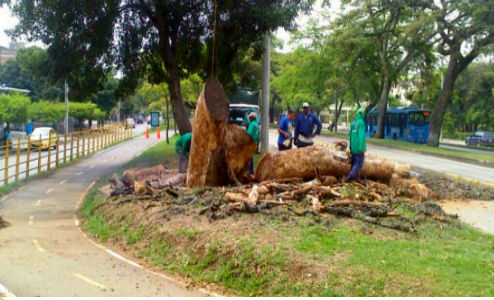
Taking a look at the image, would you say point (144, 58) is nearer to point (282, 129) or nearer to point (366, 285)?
point (282, 129)

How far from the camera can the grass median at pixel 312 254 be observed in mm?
5223

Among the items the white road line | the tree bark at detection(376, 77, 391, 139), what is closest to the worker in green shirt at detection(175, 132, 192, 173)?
the white road line

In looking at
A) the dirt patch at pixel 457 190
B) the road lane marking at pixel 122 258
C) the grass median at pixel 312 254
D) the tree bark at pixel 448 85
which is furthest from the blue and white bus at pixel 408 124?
the road lane marking at pixel 122 258

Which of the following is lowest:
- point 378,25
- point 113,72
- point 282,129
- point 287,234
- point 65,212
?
point 65,212

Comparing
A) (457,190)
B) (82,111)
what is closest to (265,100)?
(457,190)

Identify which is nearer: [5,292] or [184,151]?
[5,292]

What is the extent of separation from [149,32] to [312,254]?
15500 millimetres

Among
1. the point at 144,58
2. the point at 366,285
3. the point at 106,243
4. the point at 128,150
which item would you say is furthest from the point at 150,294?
the point at 128,150

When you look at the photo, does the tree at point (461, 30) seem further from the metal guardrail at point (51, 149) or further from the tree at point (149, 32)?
the metal guardrail at point (51, 149)

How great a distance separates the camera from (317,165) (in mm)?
10109

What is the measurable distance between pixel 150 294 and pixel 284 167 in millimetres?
4869

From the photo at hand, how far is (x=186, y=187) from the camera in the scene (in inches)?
415

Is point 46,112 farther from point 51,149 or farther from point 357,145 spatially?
point 357,145

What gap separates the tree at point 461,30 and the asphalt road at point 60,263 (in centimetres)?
1978
